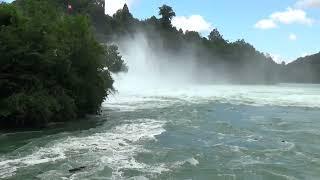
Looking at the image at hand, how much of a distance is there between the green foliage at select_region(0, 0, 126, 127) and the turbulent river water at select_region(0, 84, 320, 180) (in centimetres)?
129

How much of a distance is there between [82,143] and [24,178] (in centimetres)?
720

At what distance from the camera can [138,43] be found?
409 ft

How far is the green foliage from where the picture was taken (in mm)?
30516

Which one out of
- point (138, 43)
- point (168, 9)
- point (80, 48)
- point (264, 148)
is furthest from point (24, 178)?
point (168, 9)

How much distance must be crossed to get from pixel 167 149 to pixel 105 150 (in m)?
2.84

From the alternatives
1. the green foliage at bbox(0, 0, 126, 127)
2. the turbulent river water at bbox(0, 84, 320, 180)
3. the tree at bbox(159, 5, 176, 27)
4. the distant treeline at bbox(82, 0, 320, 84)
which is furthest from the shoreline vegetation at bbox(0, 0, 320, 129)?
the tree at bbox(159, 5, 176, 27)

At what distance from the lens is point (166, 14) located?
167375 mm

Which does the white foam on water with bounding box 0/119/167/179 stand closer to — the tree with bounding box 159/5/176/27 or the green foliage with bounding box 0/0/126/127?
the green foliage with bounding box 0/0/126/127

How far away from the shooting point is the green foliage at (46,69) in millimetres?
30516

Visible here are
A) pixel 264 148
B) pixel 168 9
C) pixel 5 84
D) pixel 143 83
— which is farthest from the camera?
pixel 168 9

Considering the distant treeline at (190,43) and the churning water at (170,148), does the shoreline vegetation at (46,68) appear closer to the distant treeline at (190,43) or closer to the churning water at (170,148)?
the churning water at (170,148)

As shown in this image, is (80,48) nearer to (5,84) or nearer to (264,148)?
(5,84)

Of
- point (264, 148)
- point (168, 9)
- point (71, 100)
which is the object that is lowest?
point (264, 148)

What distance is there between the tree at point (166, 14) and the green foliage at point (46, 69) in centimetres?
12846
